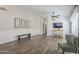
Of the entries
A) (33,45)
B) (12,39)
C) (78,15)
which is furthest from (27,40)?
(78,15)

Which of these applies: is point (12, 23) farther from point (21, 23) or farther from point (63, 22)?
point (63, 22)

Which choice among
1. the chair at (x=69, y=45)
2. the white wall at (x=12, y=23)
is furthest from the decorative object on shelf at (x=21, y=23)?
the chair at (x=69, y=45)

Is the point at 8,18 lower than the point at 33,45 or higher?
higher

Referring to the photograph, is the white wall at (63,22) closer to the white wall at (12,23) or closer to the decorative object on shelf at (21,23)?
the white wall at (12,23)

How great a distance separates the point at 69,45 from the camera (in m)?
3.04

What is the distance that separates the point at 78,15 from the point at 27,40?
1.58 meters

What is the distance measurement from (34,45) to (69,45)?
98cm

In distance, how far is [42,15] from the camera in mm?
→ 3506

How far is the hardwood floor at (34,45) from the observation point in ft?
10.1

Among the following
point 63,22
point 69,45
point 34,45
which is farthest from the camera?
point 63,22

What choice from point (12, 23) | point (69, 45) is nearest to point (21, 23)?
point (12, 23)
